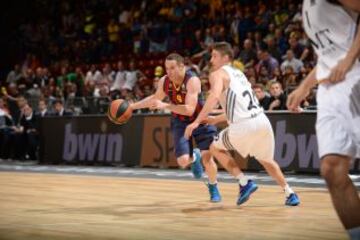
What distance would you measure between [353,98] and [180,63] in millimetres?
4352

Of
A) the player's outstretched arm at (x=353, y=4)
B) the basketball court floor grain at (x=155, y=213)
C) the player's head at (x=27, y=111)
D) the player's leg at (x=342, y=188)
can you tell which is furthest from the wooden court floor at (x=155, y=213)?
the player's head at (x=27, y=111)

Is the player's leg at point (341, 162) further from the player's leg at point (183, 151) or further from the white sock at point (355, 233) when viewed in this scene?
the player's leg at point (183, 151)

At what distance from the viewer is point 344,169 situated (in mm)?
3891

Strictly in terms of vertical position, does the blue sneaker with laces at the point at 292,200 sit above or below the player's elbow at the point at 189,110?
below

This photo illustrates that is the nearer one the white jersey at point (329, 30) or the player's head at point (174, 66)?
the white jersey at point (329, 30)

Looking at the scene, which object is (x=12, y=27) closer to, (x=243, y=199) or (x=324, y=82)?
(x=243, y=199)

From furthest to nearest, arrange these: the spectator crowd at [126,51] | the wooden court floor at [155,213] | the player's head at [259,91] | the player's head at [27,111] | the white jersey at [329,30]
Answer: the player's head at [27,111] → the spectator crowd at [126,51] → the player's head at [259,91] → the wooden court floor at [155,213] → the white jersey at [329,30]

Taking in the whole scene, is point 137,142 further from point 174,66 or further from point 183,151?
point 174,66

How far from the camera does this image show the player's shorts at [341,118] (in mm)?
3883

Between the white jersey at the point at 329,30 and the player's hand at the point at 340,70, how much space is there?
0.34 feet

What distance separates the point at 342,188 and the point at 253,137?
3377 millimetres

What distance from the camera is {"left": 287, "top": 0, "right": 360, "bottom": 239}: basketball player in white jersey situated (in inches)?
153

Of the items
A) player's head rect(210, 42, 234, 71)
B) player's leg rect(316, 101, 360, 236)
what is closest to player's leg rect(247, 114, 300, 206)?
player's head rect(210, 42, 234, 71)

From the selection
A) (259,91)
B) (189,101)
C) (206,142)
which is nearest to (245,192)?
A: (206,142)
